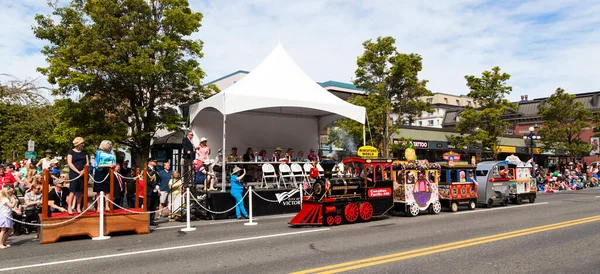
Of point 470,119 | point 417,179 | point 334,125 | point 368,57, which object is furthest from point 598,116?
point 417,179

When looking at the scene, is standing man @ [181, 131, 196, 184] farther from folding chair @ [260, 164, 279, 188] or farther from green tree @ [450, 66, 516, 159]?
green tree @ [450, 66, 516, 159]

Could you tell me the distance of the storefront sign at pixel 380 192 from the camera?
1247 centimetres

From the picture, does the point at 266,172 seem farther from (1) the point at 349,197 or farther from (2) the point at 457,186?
(2) the point at 457,186

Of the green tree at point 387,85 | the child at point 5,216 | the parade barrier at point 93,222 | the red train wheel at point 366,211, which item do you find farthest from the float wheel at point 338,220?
the green tree at point 387,85

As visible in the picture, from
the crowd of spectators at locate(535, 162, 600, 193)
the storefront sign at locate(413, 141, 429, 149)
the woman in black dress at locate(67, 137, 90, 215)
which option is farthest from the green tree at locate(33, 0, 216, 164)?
the crowd of spectators at locate(535, 162, 600, 193)

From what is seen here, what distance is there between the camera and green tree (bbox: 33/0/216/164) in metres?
15.8

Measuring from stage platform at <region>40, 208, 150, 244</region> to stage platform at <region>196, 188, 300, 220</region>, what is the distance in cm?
294

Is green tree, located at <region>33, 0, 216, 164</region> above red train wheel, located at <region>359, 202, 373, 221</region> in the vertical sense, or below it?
above

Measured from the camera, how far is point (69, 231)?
379 inches

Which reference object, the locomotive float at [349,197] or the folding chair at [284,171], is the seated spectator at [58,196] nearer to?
the locomotive float at [349,197]

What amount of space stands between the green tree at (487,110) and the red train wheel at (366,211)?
76.4ft

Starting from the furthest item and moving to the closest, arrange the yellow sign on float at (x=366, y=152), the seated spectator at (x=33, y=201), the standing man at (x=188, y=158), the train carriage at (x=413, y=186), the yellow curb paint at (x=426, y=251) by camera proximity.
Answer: the standing man at (x=188, y=158) < the train carriage at (x=413, y=186) < the yellow sign on float at (x=366, y=152) < the seated spectator at (x=33, y=201) < the yellow curb paint at (x=426, y=251)

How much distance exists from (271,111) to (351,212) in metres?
8.98

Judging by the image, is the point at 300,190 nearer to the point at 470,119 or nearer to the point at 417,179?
the point at 417,179
